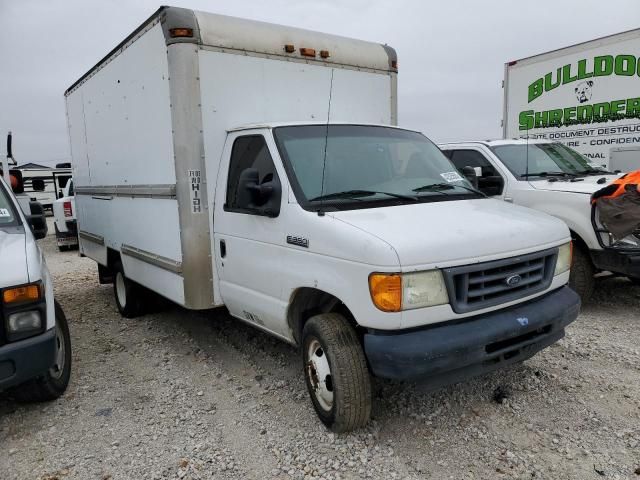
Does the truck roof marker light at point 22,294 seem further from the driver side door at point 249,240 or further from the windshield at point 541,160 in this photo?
the windshield at point 541,160

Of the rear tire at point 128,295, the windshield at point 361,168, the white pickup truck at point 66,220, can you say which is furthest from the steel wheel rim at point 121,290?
the white pickup truck at point 66,220

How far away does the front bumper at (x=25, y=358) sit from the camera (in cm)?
329

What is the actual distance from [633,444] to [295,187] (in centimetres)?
273

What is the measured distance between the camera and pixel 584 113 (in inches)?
360

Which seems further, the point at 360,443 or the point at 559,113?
the point at 559,113

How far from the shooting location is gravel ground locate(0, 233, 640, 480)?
3117mm

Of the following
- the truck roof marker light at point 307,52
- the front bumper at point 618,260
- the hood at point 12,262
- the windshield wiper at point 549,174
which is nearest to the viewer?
the hood at point 12,262

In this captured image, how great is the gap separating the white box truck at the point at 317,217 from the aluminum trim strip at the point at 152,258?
29 millimetres

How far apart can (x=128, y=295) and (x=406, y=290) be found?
4.42 metres

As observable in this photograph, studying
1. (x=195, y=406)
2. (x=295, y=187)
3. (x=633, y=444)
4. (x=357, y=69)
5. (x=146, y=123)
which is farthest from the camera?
(x=357, y=69)

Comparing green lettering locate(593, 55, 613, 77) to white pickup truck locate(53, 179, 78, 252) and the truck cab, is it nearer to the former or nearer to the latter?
the truck cab

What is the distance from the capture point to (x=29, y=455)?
11.1ft

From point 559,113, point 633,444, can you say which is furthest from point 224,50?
point 559,113

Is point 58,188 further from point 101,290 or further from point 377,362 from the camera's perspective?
point 377,362
